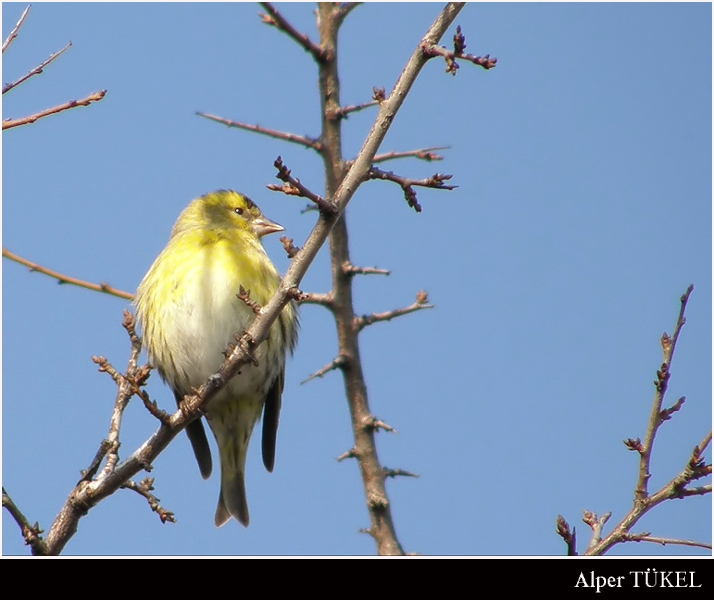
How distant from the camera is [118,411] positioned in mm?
3898

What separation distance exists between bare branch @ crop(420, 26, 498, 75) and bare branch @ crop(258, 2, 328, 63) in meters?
1.22

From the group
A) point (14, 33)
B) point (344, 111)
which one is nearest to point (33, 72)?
point (14, 33)

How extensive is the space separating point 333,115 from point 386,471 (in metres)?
1.82

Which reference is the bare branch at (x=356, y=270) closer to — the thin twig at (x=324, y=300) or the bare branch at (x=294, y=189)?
the thin twig at (x=324, y=300)

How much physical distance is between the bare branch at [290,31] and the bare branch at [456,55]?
1.22m

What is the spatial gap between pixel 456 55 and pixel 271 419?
329cm

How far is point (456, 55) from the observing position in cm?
317

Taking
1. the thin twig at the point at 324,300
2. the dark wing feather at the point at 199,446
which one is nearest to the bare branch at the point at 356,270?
the thin twig at the point at 324,300

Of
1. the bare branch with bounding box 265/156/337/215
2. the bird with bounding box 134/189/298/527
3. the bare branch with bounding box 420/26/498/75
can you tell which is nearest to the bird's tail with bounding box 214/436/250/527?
the bird with bounding box 134/189/298/527

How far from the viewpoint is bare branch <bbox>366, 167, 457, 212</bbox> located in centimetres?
325

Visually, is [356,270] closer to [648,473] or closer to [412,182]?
[412,182]

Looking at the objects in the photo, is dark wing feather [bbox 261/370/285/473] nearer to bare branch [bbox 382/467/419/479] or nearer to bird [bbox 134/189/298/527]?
bird [bbox 134/189/298/527]

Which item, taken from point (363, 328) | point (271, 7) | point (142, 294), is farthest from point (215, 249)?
point (271, 7)

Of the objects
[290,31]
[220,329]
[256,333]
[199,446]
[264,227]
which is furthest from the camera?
[264,227]
